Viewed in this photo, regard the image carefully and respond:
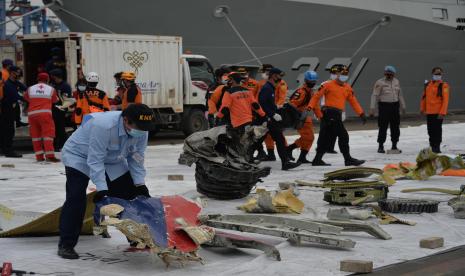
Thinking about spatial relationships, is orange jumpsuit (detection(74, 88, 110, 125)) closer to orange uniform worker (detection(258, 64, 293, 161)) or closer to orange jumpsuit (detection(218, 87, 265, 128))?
orange jumpsuit (detection(218, 87, 265, 128))

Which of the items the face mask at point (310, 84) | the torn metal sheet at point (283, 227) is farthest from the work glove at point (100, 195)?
the face mask at point (310, 84)

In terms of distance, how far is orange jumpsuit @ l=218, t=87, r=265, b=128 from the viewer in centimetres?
1274

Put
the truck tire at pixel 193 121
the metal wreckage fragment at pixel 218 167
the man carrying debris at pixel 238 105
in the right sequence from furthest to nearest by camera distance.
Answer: the truck tire at pixel 193 121
the man carrying debris at pixel 238 105
the metal wreckage fragment at pixel 218 167

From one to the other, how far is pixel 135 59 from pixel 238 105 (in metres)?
8.98

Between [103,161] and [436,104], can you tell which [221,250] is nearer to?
[103,161]

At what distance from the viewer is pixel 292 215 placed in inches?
369

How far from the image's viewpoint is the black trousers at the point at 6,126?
54.6 feet

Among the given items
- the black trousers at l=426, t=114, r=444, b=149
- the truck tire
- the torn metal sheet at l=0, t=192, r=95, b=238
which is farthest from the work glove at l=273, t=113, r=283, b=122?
the truck tire

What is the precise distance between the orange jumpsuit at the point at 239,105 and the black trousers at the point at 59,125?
18.4ft

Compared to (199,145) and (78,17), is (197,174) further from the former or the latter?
(78,17)

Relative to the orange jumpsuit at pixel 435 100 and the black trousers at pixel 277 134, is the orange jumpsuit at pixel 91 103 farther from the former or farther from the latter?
the orange jumpsuit at pixel 435 100

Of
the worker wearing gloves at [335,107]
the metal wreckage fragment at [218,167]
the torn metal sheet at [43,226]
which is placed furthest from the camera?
the worker wearing gloves at [335,107]

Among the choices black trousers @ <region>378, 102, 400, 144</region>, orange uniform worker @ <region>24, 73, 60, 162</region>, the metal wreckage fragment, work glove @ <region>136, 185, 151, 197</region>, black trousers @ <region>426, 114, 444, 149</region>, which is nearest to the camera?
work glove @ <region>136, 185, 151, 197</region>

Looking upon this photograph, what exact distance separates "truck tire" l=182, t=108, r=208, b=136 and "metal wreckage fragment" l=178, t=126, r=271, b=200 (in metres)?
11.7
